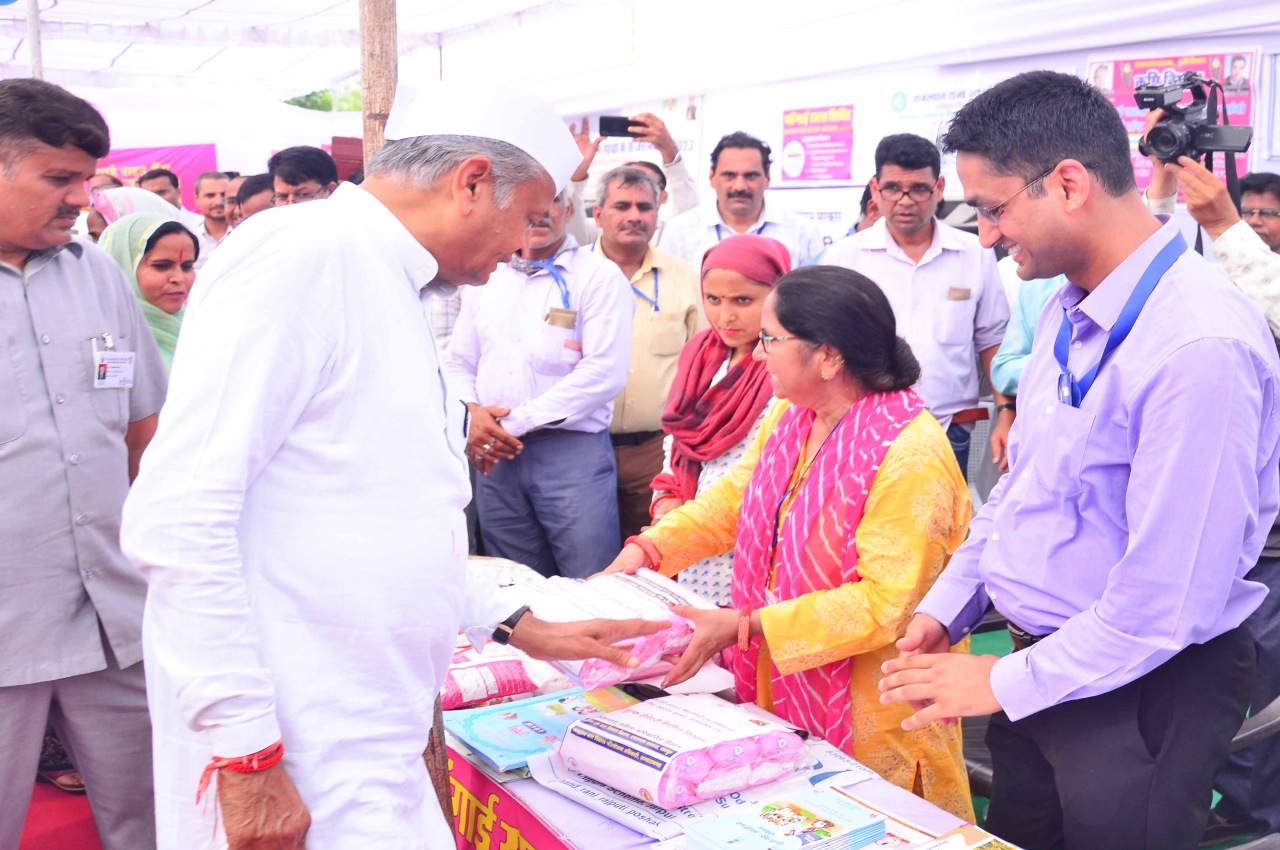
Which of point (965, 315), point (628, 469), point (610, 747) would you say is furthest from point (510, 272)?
point (610, 747)

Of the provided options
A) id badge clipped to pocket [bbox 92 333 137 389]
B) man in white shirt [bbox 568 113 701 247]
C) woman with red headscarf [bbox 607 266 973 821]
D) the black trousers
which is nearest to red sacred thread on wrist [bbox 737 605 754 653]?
woman with red headscarf [bbox 607 266 973 821]

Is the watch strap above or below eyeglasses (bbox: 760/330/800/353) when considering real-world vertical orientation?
below

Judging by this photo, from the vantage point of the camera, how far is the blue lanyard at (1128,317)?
1618 millimetres

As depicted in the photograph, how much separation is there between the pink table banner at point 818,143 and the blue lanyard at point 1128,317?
13.9 ft

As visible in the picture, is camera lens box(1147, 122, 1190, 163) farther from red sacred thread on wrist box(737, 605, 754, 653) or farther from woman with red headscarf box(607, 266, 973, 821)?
red sacred thread on wrist box(737, 605, 754, 653)

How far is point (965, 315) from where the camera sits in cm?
425

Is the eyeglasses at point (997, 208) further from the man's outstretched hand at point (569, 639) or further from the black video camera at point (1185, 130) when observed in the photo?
the black video camera at point (1185, 130)

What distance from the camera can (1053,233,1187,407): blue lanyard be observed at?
1.62 meters

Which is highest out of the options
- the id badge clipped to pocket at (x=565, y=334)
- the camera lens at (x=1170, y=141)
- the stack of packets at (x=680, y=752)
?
the camera lens at (x=1170, y=141)

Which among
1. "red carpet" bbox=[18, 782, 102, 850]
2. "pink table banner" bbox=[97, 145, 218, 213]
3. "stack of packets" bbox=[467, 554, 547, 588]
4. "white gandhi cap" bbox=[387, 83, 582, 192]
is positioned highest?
"pink table banner" bbox=[97, 145, 218, 213]

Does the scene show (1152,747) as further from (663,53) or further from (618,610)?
(663,53)

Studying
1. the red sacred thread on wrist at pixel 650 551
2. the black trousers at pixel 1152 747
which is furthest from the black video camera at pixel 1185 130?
the red sacred thread on wrist at pixel 650 551

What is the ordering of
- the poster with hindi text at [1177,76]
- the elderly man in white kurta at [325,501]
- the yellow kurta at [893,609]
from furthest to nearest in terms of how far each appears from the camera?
the poster with hindi text at [1177,76]
the yellow kurta at [893,609]
the elderly man in white kurta at [325,501]

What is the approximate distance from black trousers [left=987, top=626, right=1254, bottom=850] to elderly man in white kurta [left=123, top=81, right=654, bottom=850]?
102cm
